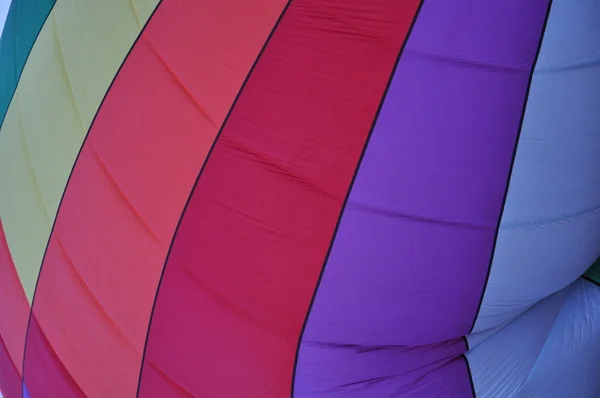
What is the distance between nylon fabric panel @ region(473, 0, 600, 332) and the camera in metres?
0.99

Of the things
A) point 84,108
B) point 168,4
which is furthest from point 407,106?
point 84,108

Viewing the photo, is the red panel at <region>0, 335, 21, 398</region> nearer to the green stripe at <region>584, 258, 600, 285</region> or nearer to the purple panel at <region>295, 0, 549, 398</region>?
the purple panel at <region>295, 0, 549, 398</region>

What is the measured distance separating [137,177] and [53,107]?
0.97 feet

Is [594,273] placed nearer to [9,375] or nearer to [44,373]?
[44,373]

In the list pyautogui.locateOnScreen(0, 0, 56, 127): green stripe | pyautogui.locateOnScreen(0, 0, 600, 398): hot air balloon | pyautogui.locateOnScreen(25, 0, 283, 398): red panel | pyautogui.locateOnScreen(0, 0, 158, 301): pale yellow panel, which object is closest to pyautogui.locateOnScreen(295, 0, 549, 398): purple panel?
pyautogui.locateOnScreen(0, 0, 600, 398): hot air balloon

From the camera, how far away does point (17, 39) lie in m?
1.47

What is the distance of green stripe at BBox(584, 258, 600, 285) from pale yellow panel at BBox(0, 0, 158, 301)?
911mm

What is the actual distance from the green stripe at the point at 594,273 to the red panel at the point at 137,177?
0.71 m

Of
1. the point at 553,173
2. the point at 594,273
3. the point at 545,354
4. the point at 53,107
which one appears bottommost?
the point at 545,354

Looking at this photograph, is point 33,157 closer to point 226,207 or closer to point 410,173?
point 226,207

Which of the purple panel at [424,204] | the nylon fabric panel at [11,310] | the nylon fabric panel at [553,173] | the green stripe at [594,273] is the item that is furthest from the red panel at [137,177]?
the green stripe at [594,273]

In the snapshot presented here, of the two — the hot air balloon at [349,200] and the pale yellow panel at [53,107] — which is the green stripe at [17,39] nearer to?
the pale yellow panel at [53,107]

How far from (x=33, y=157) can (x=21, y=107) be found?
0.43 feet

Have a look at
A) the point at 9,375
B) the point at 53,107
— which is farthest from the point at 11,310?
the point at 53,107
